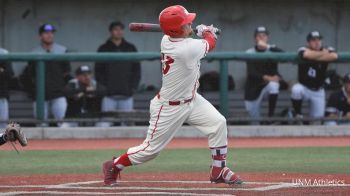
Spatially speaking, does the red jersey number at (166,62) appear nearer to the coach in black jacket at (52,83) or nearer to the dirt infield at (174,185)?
the dirt infield at (174,185)

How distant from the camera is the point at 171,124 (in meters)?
7.60

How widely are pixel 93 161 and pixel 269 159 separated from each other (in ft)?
6.49

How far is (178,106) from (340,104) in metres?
6.28

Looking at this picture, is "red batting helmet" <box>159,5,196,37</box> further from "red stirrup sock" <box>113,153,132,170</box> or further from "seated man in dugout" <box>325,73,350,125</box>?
"seated man in dugout" <box>325,73,350,125</box>

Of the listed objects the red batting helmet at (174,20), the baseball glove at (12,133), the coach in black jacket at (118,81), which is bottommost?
the baseball glove at (12,133)

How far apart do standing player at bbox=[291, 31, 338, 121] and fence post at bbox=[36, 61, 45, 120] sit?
359 centimetres

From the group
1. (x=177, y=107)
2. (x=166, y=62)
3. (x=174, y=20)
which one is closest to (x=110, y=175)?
(x=177, y=107)

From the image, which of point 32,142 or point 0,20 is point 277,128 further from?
point 0,20

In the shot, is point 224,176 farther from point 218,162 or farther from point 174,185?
point 174,185

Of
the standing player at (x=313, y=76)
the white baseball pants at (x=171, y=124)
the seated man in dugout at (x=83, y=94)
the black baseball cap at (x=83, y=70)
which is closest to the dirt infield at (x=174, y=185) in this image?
the white baseball pants at (x=171, y=124)

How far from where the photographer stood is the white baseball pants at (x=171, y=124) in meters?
7.61

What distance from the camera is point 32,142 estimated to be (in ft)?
41.9

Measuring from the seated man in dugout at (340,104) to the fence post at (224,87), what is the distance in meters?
1.50

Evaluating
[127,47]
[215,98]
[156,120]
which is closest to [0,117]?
[127,47]
